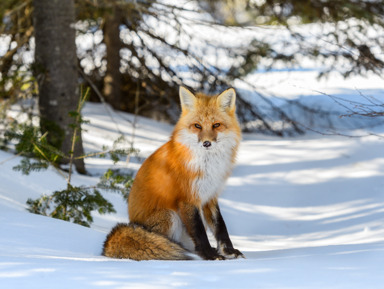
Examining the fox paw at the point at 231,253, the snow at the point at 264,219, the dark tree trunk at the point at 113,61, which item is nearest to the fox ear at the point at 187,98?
the snow at the point at 264,219

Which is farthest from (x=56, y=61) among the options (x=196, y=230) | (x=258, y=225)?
(x=196, y=230)

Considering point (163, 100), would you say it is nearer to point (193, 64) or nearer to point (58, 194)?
point (193, 64)

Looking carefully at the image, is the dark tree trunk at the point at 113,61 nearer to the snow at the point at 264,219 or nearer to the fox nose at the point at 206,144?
the snow at the point at 264,219

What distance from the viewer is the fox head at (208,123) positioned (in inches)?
150

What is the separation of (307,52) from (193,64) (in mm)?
1972

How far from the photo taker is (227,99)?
4.00 m

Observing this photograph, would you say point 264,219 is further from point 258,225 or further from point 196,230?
point 196,230

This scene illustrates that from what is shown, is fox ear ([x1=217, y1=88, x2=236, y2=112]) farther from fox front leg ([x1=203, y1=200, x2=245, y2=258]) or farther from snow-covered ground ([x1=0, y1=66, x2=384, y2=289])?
snow-covered ground ([x1=0, y1=66, x2=384, y2=289])

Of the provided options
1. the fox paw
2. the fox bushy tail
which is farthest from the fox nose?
the fox paw


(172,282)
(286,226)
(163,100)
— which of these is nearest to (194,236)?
(172,282)

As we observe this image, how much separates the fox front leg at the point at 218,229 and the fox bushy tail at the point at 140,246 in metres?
0.31

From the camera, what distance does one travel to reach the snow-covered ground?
2.92 meters

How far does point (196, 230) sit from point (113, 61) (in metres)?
7.16

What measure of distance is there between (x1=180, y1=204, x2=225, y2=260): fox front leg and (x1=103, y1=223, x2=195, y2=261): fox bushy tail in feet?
0.31
